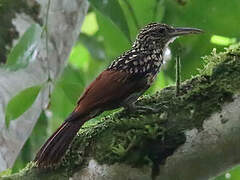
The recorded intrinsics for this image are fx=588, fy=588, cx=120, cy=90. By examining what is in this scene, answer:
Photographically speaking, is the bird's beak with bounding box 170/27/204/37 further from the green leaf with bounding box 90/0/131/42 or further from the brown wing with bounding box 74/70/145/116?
the brown wing with bounding box 74/70/145/116

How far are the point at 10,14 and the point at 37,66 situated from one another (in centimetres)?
32

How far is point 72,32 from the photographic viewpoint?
3.34 metres

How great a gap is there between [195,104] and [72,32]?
1.38 meters

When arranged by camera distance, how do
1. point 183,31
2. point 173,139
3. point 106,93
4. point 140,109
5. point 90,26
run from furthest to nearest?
point 90,26 < point 183,31 < point 106,93 < point 140,109 < point 173,139

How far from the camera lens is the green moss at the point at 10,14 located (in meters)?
3.06

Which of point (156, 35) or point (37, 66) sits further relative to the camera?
point (156, 35)

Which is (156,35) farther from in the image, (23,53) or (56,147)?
(56,147)

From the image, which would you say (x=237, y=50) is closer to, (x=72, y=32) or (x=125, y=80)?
(x=125, y=80)

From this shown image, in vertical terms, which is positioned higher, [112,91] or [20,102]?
[20,102]

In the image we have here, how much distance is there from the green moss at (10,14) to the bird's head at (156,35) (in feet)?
2.02

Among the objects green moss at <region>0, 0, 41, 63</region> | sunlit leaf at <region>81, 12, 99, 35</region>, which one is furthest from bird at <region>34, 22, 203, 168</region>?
sunlit leaf at <region>81, 12, 99, 35</region>

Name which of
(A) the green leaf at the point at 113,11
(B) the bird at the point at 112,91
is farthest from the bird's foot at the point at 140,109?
(A) the green leaf at the point at 113,11

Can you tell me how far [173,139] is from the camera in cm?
199

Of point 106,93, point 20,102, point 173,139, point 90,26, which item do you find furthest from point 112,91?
point 90,26
